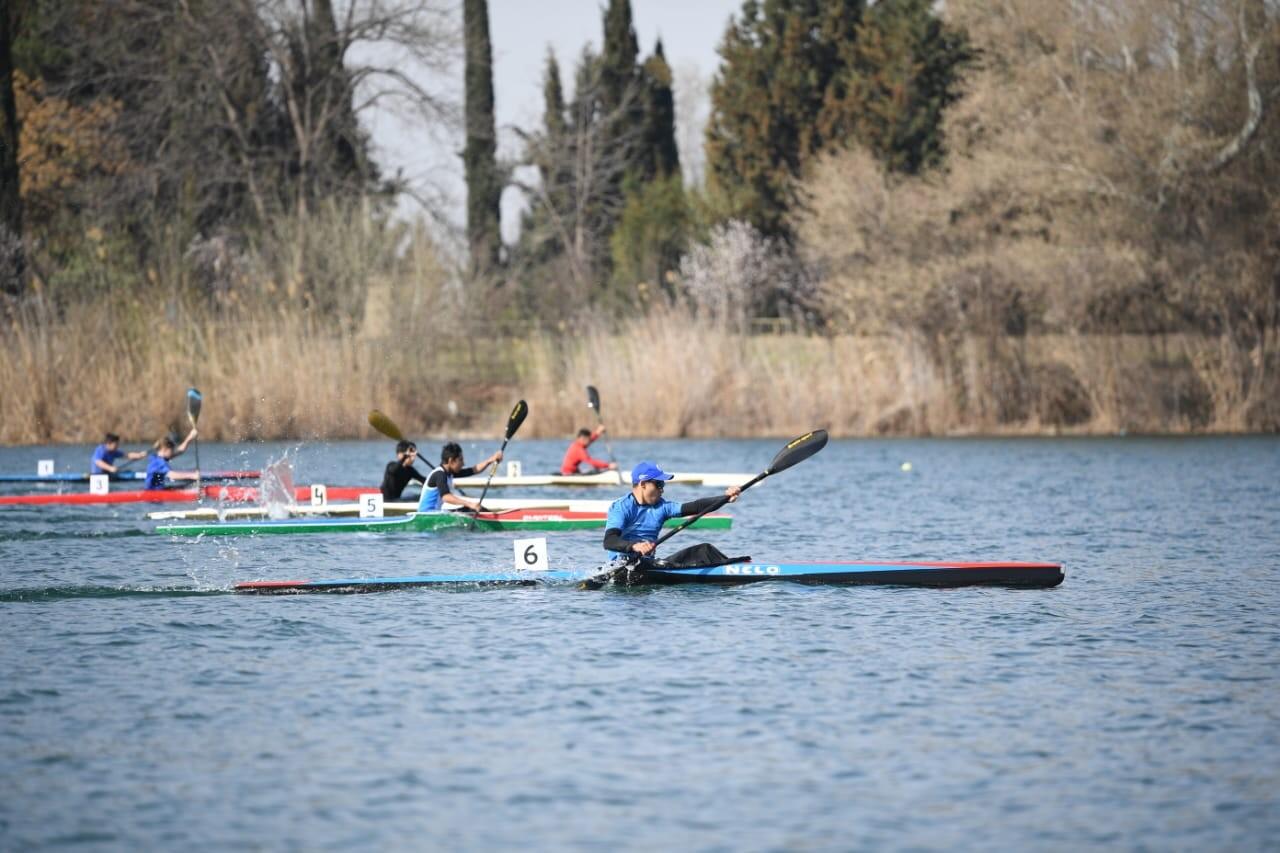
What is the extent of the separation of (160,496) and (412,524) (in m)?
5.27

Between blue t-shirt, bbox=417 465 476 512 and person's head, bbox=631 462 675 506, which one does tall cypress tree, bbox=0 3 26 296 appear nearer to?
blue t-shirt, bbox=417 465 476 512

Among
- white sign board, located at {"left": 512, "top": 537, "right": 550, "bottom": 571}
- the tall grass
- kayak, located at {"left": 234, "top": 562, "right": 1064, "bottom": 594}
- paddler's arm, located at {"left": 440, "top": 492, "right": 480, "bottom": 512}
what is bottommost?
kayak, located at {"left": 234, "top": 562, "right": 1064, "bottom": 594}

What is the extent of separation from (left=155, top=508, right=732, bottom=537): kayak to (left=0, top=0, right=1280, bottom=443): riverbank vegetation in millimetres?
13797

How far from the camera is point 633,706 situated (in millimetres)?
10734

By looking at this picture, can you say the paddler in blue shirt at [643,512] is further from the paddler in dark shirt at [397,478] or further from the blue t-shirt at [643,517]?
the paddler in dark shirt at [397,478]

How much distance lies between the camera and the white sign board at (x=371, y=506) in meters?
20.2

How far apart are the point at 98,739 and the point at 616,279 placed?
50.4 m

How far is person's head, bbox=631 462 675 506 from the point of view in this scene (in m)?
14.8

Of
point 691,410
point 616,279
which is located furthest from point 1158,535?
point 616,279

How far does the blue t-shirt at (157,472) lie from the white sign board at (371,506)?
4.46 meters

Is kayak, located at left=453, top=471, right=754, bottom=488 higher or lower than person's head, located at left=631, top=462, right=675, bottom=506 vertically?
lower

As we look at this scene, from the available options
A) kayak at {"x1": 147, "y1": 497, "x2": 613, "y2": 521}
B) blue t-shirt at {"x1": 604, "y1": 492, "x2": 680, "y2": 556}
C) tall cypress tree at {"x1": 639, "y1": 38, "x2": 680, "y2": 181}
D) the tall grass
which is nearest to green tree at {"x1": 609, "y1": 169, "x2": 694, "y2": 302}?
tall cypress tree at {"x1": 639, "y1": 38, "x2": 680, "y2": 181}

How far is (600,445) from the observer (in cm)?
3644

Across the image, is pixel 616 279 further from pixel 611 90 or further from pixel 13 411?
pixel 13 411
